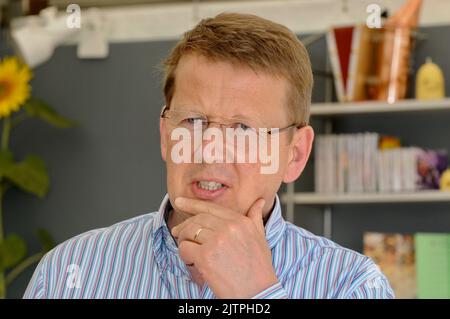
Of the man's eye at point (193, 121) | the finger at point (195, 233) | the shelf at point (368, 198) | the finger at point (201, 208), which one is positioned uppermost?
the man's eye at point (193, 121)

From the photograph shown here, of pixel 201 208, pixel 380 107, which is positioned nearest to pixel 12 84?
pixel 380 107

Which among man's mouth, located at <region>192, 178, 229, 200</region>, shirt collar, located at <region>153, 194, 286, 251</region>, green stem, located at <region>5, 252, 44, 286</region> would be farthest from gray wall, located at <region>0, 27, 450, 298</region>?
man's mouth, located at <region>192, 178, 229, 200</region>

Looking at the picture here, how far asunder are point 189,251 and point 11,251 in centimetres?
206

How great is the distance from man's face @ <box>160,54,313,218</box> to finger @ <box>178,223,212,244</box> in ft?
0.11

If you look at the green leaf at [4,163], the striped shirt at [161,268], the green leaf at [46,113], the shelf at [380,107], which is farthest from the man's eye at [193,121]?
the green leaf at [4,163]

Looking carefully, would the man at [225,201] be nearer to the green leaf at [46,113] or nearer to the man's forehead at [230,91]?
the man's forehead at [230,91]

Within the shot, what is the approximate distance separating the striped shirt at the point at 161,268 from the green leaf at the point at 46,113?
5.75 feet

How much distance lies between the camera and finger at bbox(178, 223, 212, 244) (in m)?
0.59

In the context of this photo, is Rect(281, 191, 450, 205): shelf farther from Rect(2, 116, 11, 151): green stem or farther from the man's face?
the man's face

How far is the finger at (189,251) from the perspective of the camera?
590 mm

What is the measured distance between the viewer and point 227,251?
585mm
